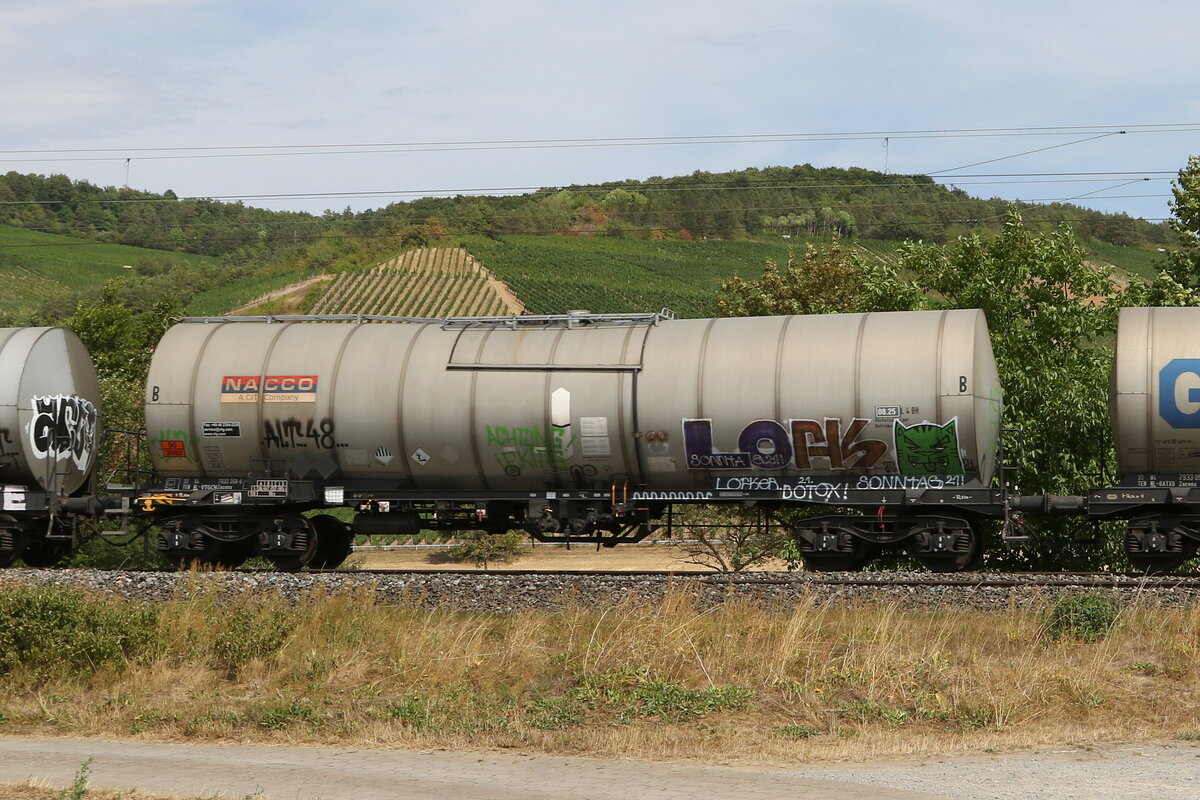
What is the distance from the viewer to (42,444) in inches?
777

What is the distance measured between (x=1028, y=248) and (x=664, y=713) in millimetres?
17055

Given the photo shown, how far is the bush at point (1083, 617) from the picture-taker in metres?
13.0

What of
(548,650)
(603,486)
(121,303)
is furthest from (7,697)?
(121,303)

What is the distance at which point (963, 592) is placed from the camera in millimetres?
14820

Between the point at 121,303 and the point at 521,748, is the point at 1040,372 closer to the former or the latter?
the point at 521,748

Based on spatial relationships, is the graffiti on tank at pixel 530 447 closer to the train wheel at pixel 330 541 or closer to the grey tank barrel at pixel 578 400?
the grey tank barrel at pixel 578 400

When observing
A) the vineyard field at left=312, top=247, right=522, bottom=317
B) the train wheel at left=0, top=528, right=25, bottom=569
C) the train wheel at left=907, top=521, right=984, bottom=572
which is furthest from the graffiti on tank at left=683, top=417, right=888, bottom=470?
the vineyard field at left=312, top=247, right=522, bottom=317

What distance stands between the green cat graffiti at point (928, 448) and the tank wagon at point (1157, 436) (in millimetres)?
2082

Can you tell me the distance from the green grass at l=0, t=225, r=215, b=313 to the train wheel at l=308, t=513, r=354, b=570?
107 m

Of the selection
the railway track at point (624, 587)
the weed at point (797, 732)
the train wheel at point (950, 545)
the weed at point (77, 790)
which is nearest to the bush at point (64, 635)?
the railway track at point (624, 587)

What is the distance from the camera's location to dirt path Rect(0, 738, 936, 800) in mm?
8594

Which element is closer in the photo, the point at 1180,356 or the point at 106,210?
the point at 1180,356

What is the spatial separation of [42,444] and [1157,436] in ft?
57.1

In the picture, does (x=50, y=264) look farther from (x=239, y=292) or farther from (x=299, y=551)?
(x=299, y=551)
